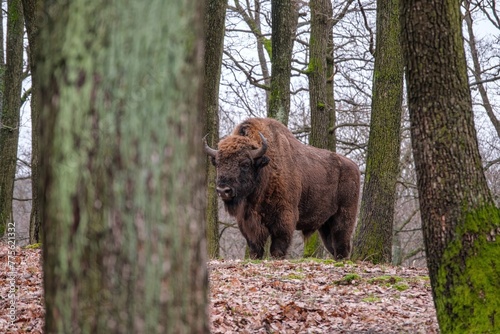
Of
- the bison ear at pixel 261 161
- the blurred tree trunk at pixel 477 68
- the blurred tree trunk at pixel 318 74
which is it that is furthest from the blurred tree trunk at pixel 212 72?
the blurred tree trunk at pixel 477 68

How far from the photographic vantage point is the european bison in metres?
11.6

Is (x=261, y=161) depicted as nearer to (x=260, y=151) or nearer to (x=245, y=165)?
(x=260, y=151)

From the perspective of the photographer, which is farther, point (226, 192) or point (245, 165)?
point (245, 165)

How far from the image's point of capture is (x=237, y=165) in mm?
11555

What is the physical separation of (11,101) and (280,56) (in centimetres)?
714

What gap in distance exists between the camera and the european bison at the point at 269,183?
11602 mm

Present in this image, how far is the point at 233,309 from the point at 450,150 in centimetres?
286

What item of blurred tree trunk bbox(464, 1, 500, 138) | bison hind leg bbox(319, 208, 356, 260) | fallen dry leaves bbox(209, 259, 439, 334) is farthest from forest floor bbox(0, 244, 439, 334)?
blurred tree trunk bbox(464, 1, 500, 138)

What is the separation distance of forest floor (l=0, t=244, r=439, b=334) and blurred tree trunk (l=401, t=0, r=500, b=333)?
1.31 m

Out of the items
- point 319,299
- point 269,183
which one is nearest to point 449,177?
point 319,299

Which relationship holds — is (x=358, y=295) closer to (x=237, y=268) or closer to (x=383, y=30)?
(x=237, y=268)

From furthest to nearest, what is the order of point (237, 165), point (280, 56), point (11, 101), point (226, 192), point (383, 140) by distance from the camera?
point (11, 101) < point (280, 56) < point (237, 165) < point (226, 192) < point (383, 140)

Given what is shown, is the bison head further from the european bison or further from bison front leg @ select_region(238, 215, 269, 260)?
bison front leg @ select_region(238, 215, 269, 260)

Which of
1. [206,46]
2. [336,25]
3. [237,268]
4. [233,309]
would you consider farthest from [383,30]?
[336,25]
